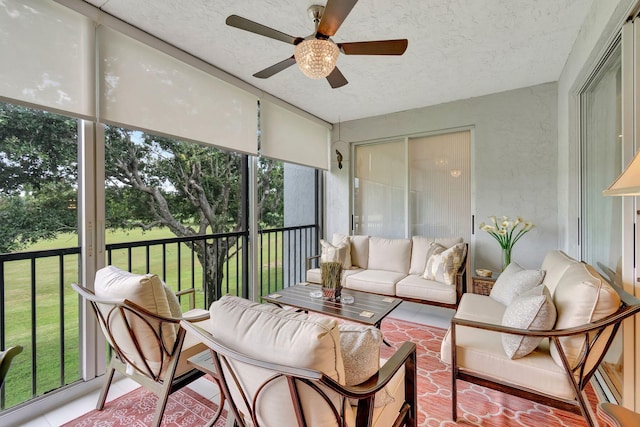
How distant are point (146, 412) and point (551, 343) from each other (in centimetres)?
243

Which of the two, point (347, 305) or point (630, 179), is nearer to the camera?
point (630, 179)

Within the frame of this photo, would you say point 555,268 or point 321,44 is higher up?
point 321,44

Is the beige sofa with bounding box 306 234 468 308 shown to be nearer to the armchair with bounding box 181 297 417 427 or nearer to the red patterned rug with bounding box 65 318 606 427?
the red patterned rug with bounding box 65 318 606 427

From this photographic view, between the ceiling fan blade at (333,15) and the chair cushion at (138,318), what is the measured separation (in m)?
1.70

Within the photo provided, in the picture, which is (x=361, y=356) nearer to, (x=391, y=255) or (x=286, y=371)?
(x=286, y=371)

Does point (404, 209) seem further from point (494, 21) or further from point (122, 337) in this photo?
point (122, 337)

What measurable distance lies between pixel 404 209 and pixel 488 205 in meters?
1.09

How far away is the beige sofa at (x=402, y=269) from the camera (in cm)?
304

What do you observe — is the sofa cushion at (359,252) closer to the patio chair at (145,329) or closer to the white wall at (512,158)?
the white wall at (512,158)

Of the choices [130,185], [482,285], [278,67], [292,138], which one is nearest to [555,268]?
[482,285]

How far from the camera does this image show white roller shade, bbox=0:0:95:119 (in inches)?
68.0

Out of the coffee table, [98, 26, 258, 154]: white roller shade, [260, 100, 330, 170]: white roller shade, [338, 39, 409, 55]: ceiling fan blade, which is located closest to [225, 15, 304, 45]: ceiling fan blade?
[338, 39, 409, 55]: ceiling fan blade

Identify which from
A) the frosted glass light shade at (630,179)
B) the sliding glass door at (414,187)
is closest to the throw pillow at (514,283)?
the sliding glass door at (414,187)

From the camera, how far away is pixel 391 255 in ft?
12.5
